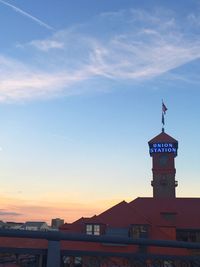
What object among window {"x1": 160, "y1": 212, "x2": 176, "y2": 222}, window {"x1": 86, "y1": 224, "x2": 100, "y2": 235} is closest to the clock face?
window {"x1": 160, "y1": 212, "x2": 176, "y2": 222}

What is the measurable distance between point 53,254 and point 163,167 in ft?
176

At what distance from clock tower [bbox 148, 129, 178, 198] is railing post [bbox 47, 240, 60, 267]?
2089 inches

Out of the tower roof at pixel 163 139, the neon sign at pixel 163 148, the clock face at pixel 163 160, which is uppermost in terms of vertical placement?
the tower roof at pixel 163 139

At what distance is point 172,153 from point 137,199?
390 inches

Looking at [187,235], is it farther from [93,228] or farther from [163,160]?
[93,228]

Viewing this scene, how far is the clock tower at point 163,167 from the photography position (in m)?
56.4

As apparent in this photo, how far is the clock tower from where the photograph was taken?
2222 inches

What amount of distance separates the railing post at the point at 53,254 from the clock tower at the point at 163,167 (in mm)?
53070

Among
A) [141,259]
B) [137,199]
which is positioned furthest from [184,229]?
[141,259]

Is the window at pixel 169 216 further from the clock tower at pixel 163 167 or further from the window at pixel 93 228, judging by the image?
the window at pixel 93 228

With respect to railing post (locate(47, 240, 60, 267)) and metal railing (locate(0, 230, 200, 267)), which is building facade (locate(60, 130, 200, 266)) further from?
railing post (locate(47, 240, 60, 267))

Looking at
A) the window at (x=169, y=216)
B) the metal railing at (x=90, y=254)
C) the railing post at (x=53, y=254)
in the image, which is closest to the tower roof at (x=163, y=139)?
the window at (x=169, y=216)

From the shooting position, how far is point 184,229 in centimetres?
4853

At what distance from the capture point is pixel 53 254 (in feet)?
14.8
